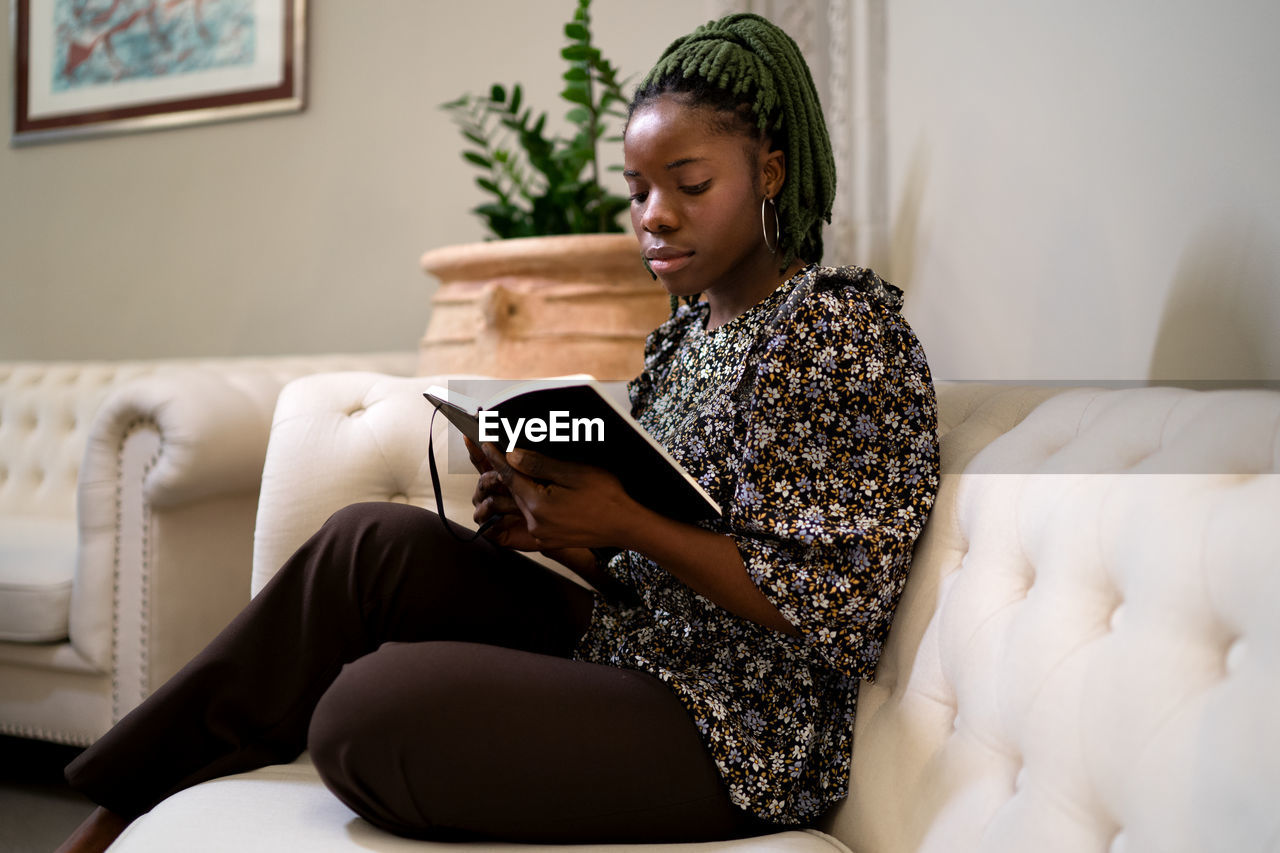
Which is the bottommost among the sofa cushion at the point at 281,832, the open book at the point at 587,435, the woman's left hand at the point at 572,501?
the sofa cushion at the point at 281,832

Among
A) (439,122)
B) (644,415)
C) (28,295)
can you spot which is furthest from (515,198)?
(28,295)

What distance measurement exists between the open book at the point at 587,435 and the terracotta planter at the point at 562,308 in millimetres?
910

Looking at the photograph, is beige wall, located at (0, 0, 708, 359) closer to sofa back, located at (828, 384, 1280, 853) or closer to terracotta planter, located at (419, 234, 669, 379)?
terracotta planter, located at (419, 234, 669, 379)

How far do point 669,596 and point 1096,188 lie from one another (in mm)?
629

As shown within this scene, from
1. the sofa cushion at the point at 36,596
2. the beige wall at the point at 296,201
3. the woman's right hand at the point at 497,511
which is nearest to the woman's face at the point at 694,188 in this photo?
the woman's right hand at the point at 497,511

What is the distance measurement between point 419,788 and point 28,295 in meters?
2.92

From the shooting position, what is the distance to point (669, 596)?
3.33 ft

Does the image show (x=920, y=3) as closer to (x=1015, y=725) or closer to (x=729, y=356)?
(x=729, y=356)

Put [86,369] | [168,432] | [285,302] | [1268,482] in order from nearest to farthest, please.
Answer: [1268,482] → [168,432] → [86,369] → [285,302]

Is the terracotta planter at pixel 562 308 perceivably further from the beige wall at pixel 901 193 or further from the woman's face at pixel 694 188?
the woman's face at pixel 694 188

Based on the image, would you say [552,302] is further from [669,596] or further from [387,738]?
[387,738]

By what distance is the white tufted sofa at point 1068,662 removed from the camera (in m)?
0.56

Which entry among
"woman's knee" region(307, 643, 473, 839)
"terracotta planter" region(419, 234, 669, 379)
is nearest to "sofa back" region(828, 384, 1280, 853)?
"woman's knee" region(307, 643, 473, 839)

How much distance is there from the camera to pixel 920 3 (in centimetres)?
173
